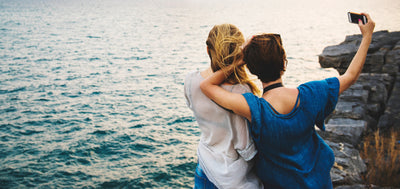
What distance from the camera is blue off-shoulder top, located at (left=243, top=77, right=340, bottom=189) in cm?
192

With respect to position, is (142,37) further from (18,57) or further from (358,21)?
(358,21)

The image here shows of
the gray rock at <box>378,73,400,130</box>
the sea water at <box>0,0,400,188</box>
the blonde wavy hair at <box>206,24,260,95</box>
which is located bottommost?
the sea water at <box>0,0,400,188</box>

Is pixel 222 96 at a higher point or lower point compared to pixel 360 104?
higher

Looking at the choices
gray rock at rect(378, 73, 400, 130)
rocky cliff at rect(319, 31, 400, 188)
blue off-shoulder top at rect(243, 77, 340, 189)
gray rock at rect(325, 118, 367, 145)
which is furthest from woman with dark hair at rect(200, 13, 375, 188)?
gray rock at rect(378, 73, 400, 130)

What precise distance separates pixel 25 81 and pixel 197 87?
1644 centimetres

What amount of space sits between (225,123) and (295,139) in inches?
19.2

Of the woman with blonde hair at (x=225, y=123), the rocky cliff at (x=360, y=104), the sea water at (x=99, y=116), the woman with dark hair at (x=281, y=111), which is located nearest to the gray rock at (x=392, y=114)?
the rocky cliff at (x=360, y=104)

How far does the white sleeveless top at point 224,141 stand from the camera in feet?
6.72

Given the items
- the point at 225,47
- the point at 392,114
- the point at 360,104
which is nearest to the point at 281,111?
the point at 225,47

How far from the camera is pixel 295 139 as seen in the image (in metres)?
1.99

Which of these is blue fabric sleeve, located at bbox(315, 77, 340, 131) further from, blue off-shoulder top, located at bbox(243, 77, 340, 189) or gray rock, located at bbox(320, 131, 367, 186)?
gray rock, located at bbox(320, 131, 367, 186)

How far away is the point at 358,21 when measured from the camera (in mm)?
2199

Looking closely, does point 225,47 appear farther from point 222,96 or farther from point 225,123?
point 225,123

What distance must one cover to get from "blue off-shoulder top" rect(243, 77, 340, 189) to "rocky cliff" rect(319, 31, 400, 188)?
2279 mm
